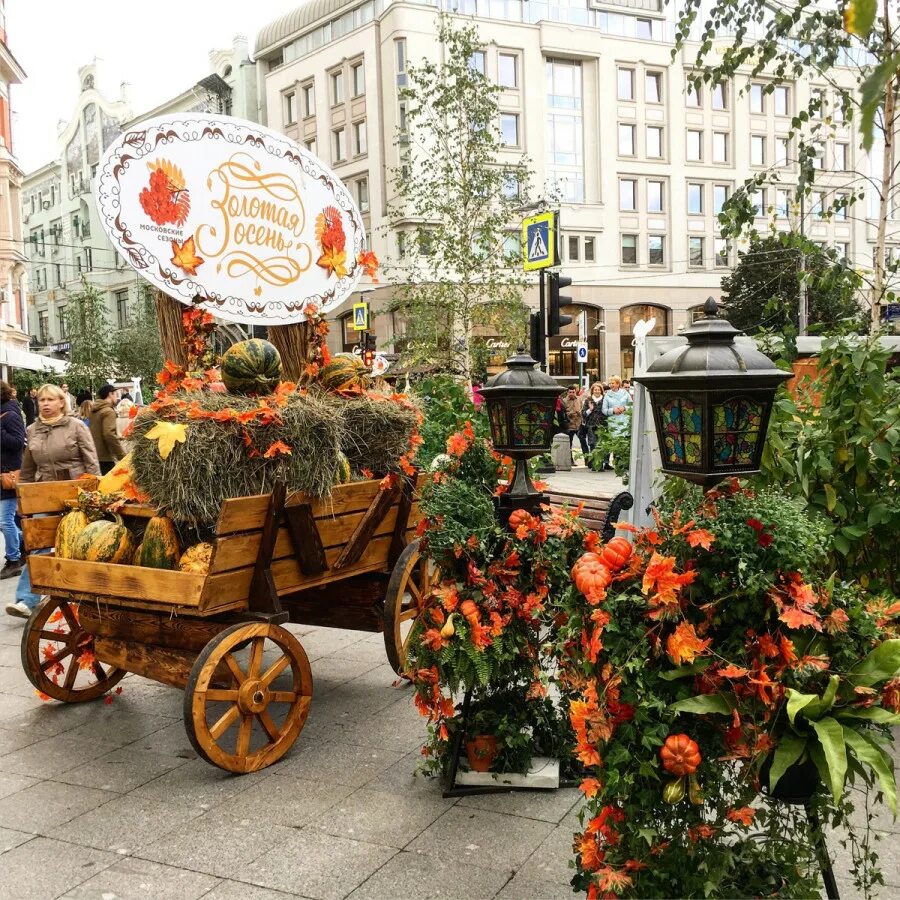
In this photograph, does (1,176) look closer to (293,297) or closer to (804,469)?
(293,297)

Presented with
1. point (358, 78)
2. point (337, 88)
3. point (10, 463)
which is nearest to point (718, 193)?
point (358, 78)

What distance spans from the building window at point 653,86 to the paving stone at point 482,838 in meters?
44.0

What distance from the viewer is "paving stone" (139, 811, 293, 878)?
10.5 ft

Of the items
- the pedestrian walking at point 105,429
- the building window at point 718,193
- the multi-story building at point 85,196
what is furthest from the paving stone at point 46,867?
the multi-story building at point 85,196

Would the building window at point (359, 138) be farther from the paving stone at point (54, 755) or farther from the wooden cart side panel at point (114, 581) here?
the paving stone at point (54, 755)

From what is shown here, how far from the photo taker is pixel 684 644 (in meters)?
2.35

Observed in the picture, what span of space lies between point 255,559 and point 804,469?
2677 millimetres

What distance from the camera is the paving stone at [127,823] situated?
338 cm

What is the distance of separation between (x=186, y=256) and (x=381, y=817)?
2.99 m

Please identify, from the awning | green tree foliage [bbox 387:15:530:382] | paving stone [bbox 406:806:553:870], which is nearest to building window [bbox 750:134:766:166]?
green tree foliage [bbox 387:15:530:382]

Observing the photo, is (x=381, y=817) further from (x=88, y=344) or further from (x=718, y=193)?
(x=718, y=193)

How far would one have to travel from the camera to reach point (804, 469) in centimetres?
439

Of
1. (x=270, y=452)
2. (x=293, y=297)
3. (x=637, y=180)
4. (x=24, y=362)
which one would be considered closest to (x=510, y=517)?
(x=270, y=452)

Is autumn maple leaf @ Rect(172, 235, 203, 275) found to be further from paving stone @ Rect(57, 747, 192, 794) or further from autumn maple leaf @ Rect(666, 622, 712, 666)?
autumn maple leaf @ Rect(666, 622, 712, 666)
